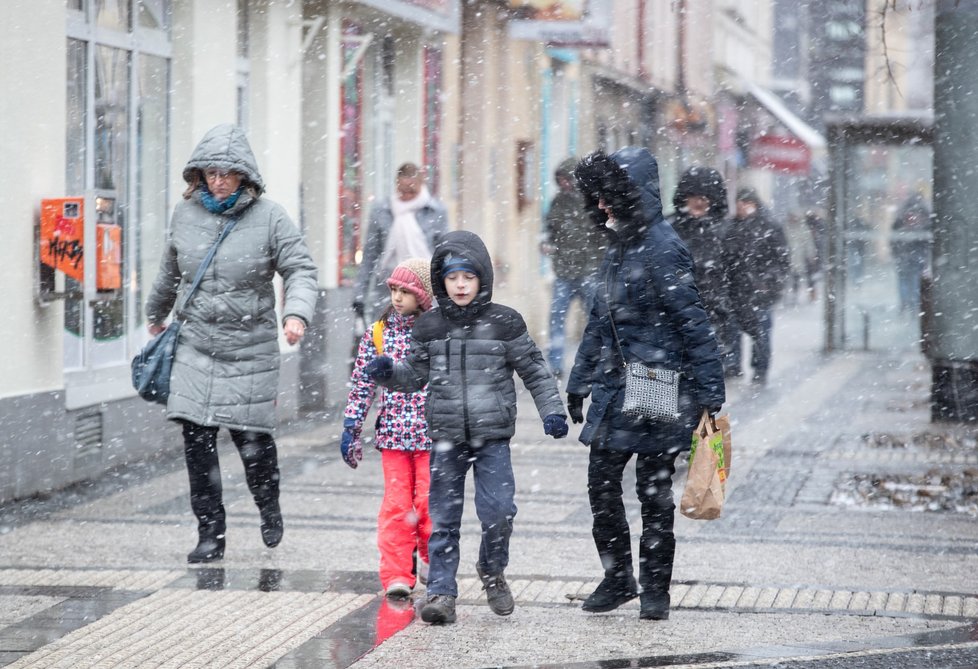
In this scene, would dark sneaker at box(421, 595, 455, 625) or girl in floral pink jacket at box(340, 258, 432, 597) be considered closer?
dark sneaker at box(421, 595, 455, 625)

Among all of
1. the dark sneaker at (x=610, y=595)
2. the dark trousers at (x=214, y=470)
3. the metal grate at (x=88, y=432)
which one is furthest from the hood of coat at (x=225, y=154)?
the metal grate at (x=88, y=432)

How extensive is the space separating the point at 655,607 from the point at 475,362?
3.63 ft

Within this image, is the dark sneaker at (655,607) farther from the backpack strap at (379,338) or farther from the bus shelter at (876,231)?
the bus shelter at (876,231)

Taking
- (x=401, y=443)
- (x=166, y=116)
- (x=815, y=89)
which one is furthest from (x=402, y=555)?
(x=815, y=89)

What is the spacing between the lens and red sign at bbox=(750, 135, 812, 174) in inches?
1160

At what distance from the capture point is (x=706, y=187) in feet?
33.6

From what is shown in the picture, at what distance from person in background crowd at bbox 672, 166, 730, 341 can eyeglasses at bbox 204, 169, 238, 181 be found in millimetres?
3537

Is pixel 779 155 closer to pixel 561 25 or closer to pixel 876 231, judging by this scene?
pixel 876 231

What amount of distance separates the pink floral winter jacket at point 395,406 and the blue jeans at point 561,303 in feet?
25.3

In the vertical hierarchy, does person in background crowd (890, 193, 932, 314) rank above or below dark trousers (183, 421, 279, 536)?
above

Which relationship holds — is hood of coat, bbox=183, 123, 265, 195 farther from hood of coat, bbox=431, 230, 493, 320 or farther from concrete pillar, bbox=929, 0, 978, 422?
concrete pillar, bbox=929, 0, 978, 422

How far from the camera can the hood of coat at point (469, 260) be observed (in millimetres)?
6363

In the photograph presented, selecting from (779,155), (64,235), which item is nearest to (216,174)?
(64,235)

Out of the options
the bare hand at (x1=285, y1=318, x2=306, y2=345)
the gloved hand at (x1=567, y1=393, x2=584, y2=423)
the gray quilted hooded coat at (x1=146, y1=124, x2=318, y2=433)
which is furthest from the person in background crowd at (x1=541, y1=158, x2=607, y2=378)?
the gloved hand at (x1=567, y1=393, x2=584, y2=423)
